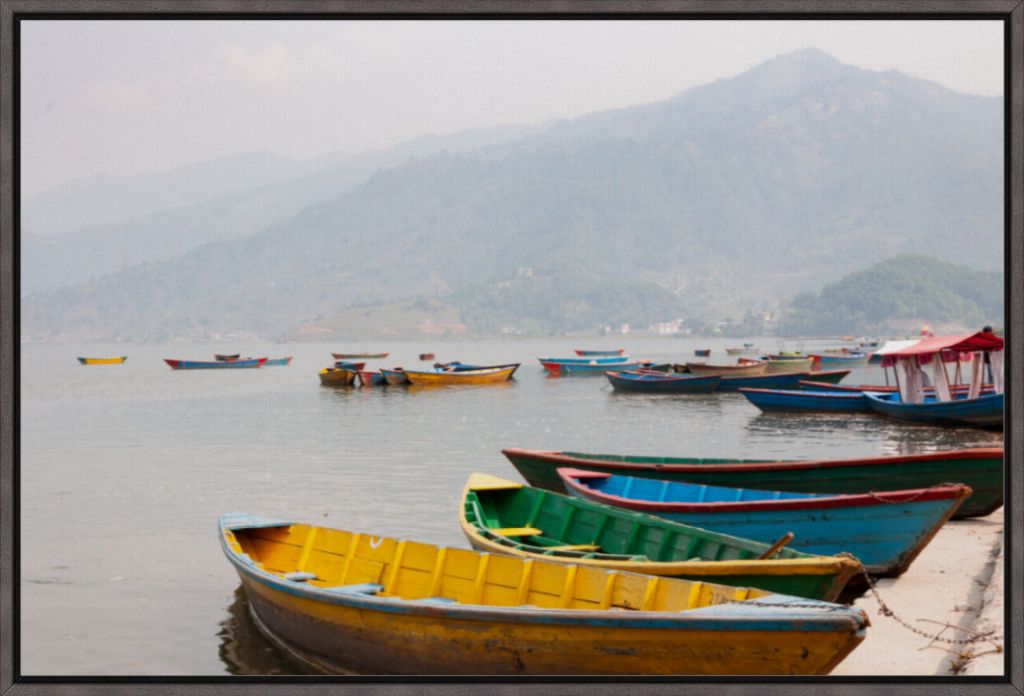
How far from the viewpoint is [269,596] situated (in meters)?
6.52

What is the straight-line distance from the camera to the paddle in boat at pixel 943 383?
1694cm

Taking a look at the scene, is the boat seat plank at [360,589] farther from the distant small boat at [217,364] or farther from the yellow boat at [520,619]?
the distant small boat at [217,364]

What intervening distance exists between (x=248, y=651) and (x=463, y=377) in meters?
33.6

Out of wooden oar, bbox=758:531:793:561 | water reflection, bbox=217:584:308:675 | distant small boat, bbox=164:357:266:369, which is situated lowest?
distant small boat, bbox=164:357:266:369

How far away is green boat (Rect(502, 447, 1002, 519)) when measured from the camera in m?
9.17

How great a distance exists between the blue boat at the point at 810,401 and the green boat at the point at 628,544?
15.2 meters

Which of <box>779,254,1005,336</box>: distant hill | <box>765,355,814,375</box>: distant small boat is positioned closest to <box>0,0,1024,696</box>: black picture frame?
<box>765,355,814,375</box>: distant small boat

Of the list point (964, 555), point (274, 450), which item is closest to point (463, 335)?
point (274, 450)

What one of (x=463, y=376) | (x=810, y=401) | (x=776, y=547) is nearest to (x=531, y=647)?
(x=776, y=547)

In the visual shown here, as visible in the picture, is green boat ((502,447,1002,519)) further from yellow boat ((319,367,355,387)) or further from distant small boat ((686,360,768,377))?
yellow boat ((319,367,355,387))

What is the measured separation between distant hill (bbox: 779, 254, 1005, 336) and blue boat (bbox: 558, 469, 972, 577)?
11240 centimetres

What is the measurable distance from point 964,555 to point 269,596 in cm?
583
